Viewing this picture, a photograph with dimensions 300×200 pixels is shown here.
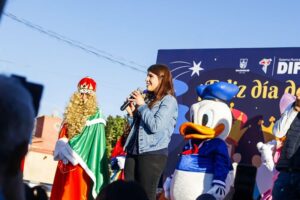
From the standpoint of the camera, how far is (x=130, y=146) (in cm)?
470

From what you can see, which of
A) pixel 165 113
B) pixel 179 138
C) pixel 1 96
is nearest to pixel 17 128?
pixel 1 96

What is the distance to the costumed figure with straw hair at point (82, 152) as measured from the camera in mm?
5844

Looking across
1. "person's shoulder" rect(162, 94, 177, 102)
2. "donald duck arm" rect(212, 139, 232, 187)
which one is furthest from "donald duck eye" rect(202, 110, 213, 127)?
"person's shoulder" rect(162, 94, 177, 102)

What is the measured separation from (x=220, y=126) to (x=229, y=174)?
461mm

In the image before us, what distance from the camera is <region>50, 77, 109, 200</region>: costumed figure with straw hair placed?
5844 millimetres

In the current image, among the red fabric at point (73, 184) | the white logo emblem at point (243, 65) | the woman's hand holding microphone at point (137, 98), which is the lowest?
the red fabric at point (73, 184)

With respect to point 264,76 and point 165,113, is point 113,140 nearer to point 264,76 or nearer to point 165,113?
point 264,76

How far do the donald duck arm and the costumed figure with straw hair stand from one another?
1.58 meters

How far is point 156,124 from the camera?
4.52 m

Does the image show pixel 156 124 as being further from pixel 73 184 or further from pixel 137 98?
pixel 73 184

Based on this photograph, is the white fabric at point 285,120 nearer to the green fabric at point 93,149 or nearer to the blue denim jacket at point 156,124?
the blue denim jacket at point 156,124

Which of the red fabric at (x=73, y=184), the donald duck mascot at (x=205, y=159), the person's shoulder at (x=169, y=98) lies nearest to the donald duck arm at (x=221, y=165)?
the donald duck mascot at (x=205, y=159)

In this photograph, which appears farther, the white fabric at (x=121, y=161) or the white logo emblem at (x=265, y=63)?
the white logo emblem at (x=265, y=63)

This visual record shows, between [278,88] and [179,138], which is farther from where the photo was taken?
[179,138]
